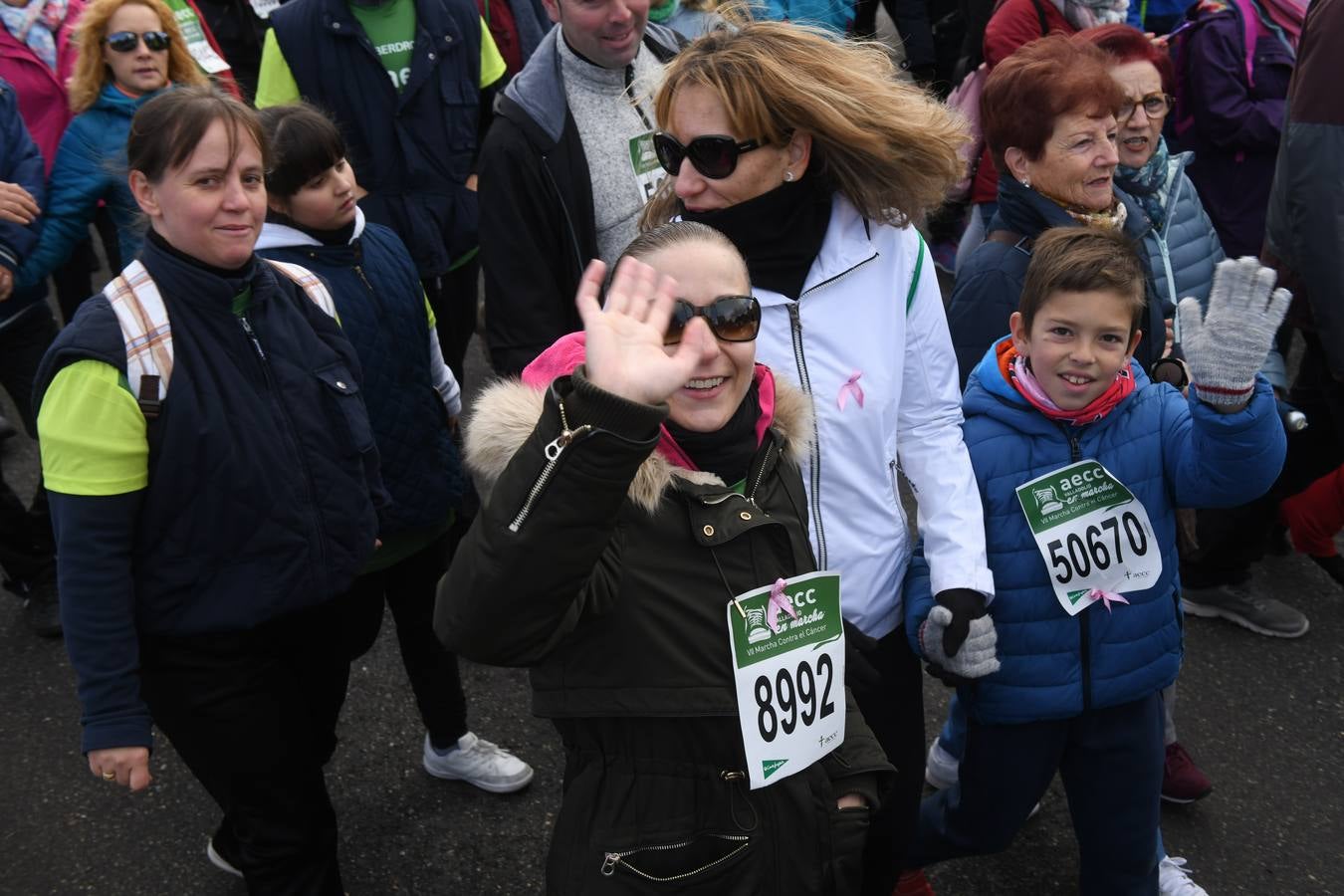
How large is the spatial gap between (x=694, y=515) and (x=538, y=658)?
312 mm

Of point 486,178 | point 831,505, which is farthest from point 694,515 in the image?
point 486,178

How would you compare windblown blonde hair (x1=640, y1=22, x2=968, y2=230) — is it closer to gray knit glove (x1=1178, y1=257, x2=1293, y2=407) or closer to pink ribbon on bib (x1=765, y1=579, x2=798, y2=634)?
gray knit glove (x1=1178, y1=257, x2=1293, y2=407)

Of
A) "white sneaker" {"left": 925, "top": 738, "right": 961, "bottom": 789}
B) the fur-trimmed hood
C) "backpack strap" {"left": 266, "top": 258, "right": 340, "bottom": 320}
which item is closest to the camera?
the fur-trimmed hood

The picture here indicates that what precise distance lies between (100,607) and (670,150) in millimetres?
1342

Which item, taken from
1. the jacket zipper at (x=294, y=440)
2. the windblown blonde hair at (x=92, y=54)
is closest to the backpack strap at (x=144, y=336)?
the jacket zipper at (x=294, y=440)

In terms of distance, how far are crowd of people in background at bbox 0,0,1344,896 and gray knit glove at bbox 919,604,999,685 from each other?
0.01 metres

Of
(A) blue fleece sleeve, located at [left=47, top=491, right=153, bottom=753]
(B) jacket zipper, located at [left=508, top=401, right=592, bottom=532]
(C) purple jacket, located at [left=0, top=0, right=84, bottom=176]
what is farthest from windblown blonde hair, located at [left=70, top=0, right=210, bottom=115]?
(B) jacket zipper, located at [left=508, top=401, right=592, bottom=532]

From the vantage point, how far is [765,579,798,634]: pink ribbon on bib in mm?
1835

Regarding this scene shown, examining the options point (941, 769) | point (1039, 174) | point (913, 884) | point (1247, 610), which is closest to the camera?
point (913, 884)

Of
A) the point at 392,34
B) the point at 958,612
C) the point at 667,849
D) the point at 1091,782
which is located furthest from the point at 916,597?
the point at 392,34

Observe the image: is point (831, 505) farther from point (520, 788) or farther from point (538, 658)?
point (520, 788)

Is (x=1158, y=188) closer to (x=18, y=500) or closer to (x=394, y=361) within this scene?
(x=394, y=361)

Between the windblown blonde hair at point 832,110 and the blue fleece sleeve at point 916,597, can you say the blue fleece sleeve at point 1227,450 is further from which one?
the windblown blonde hair at point 832,110

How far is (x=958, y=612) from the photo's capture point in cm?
226
